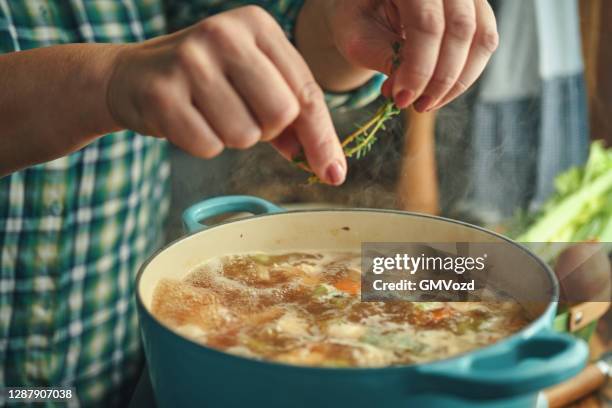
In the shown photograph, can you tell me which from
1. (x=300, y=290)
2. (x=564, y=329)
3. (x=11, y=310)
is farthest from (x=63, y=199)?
(x=564, y=329)

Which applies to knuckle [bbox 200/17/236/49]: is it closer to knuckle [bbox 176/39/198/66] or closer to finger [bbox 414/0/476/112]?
knuckle [bbox 176/39/198/66]

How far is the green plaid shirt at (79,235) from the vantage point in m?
1.32

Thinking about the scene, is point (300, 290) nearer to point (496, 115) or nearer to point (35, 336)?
point (35, 336)

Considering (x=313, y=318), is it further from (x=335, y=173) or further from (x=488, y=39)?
(x=488, y=39)

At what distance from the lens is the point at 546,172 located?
113 inches

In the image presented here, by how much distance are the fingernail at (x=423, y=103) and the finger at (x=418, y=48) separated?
0.11 feet

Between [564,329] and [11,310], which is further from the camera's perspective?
[11,310]

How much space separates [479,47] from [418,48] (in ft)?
0.40

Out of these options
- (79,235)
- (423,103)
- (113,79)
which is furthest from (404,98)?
(79,235)

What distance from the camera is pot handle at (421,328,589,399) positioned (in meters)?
0.55

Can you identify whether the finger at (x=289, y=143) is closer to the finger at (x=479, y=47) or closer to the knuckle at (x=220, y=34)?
the knuckle at (x=220, y=34)

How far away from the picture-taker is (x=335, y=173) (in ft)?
2.29

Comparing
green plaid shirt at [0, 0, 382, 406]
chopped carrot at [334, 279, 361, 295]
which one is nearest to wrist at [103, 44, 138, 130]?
chopped carrot at [334, 279, 361, 295]

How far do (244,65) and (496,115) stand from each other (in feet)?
7.77
